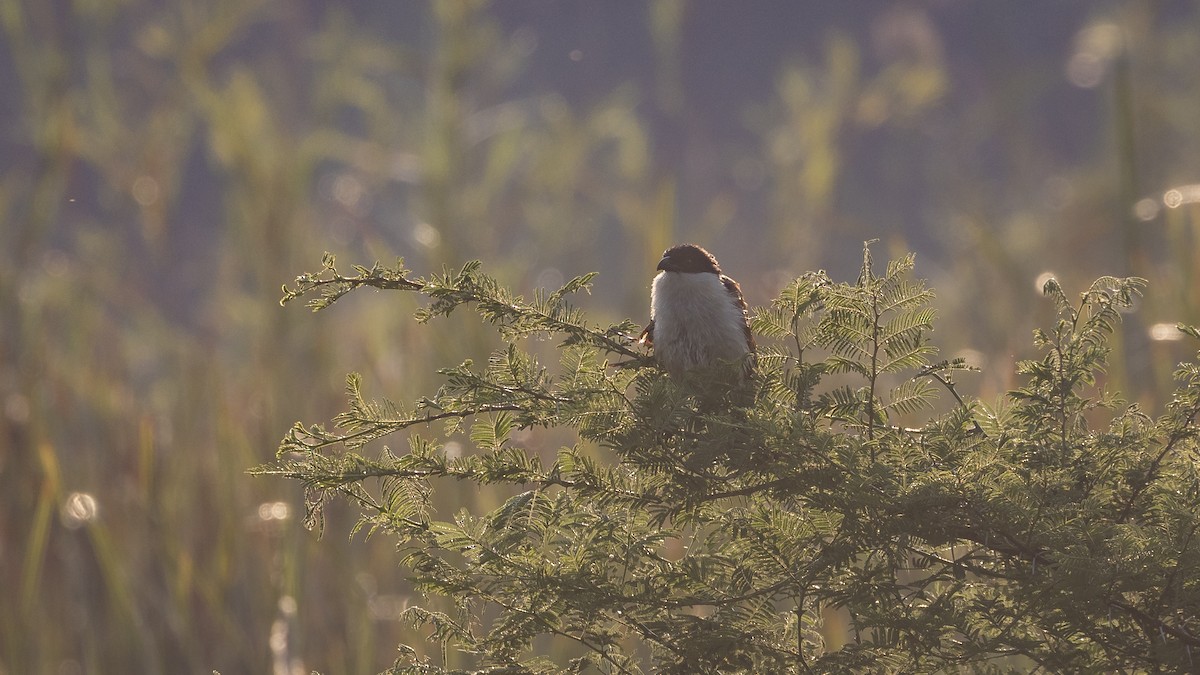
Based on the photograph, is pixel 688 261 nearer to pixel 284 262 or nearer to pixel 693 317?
pixel 693 317

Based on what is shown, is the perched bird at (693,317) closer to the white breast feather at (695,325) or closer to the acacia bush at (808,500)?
the white breast feather at (695,325)

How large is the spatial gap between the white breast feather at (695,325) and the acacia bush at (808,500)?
60 cm

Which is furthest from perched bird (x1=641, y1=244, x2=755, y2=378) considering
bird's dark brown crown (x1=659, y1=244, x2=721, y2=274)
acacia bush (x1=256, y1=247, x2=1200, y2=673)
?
acacia bush (x1=256, y1=247, x2=1200, y2=673)

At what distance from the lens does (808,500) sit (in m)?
1.65

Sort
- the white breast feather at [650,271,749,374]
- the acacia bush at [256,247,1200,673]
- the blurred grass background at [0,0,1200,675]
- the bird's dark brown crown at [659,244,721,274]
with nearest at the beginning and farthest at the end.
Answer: the acacia bush at [256,247,1200,673], the white breast feather at [650,271,749,374], the bird's dark brown crown at [659,244,721,274], the blurred grass background at [0,0,1200,675]

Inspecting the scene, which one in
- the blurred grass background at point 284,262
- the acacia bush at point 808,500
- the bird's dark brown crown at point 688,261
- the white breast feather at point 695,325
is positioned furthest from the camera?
the blurred grass background at point 284,262

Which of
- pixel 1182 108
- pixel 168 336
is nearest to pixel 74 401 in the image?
pixel 168 336

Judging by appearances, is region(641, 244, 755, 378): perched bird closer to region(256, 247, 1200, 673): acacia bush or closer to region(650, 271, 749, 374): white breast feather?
region(650, 271, 749, 374): white breast feather

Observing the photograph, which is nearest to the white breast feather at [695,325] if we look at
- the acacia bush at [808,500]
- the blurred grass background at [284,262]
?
the acacia bush at [808,500]

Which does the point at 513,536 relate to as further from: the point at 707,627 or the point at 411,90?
the point at 411,90

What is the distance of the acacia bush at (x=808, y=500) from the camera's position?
5.16 ft

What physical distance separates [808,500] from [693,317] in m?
0.92

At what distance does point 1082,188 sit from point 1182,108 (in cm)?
112

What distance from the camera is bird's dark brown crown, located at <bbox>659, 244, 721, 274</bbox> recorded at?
108 inches
